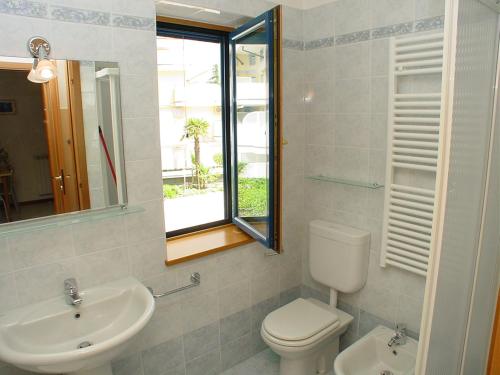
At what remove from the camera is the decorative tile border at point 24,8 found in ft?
4.66

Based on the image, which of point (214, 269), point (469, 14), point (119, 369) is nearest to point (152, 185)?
point (214, 269)

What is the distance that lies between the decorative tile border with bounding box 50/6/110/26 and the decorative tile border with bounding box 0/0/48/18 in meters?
0.04

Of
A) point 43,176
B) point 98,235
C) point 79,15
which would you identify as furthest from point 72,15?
point 98,235

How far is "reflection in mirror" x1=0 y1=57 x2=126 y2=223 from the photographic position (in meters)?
1.50

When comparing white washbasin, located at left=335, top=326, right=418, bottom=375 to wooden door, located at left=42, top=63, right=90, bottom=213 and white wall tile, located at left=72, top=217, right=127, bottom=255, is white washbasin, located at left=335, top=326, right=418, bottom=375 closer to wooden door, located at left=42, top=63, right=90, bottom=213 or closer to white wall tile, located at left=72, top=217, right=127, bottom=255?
white wall tile, located at left=72, top=217, right=127, bottom=255

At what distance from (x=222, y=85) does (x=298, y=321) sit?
5.23 feet

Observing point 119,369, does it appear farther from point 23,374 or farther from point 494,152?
point 494,152

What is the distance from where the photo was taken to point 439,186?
1.00 metres

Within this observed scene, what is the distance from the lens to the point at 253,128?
2266 millimetres

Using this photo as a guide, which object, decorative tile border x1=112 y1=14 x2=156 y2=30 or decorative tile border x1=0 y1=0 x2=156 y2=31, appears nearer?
decorative tile border x1=0 y1=0 x2=156 y2=31

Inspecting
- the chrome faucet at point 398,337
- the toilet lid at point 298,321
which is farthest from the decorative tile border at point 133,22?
the chrome faucet at point 398,337

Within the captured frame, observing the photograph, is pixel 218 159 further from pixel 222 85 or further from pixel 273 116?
pixel 273 116

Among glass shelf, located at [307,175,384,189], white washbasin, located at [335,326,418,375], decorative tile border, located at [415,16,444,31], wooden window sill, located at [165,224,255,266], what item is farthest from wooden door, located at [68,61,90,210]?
decorative tile border, located at [415,16,444,31]

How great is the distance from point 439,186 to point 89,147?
1.48 m
